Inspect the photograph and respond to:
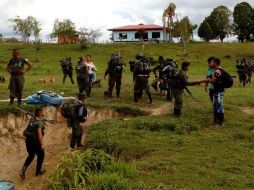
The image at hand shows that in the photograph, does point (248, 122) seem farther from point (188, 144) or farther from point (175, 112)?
point (188, 144)

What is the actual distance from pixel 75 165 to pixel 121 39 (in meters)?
68.7

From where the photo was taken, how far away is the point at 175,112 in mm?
15344

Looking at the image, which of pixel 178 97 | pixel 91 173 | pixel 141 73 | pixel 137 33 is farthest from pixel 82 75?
pixel 137 33

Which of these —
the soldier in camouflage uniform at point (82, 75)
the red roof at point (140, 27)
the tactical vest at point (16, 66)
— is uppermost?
the red roof at point (140, 27)

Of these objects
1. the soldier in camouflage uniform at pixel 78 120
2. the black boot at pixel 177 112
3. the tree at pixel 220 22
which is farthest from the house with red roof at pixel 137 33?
the soldier in camouflage uniform at pixel 78 120

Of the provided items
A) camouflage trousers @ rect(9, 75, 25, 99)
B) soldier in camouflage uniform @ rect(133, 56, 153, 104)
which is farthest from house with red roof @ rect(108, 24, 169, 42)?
camouflage trousers @ rect(9, 75, 25, 99)

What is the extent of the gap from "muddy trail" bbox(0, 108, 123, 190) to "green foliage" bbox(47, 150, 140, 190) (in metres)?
1.44

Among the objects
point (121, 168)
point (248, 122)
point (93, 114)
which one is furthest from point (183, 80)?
point (121, 168)

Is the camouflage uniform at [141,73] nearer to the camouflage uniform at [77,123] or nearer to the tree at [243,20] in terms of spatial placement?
the camouflage uniform at [77,123]

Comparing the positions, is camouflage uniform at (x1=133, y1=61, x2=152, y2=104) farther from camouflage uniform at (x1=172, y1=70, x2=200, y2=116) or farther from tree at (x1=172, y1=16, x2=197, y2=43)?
tree at (x1=172, y1=16, x2=197, y2=43)

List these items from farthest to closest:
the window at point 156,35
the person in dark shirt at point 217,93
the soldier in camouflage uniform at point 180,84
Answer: the window at point 156,35 → the soldier in camouflage uniform at point 180,84 → the person in dark shirt at point 217,93

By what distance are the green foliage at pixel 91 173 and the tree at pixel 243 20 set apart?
6522 cm

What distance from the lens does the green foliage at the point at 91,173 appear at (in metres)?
8.61

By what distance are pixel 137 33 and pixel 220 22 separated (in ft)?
40.3
